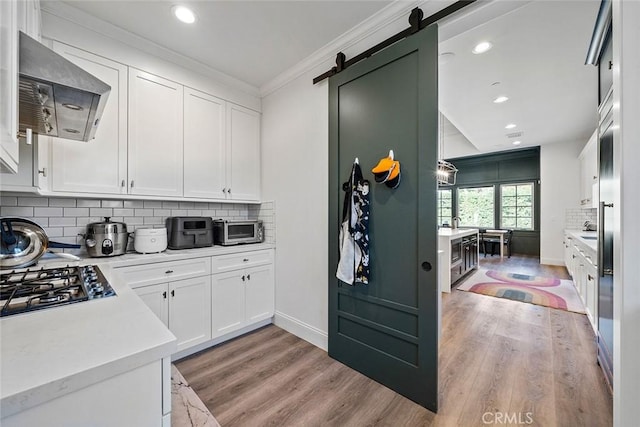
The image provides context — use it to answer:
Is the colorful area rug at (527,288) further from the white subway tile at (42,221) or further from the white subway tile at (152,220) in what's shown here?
the white subway tile at (42,221)

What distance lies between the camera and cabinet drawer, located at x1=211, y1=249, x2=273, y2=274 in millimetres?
2379

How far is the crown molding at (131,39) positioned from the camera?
1831 millimetres

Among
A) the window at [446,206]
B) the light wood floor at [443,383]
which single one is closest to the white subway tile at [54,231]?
the light wood floor at [443,383]

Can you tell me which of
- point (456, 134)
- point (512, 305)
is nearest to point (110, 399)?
point (512, 305)

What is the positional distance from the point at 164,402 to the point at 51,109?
146cm

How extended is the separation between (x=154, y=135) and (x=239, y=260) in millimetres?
1344

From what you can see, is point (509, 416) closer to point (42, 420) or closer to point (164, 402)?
point (164, 402)

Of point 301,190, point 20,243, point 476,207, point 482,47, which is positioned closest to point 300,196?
point 301,190

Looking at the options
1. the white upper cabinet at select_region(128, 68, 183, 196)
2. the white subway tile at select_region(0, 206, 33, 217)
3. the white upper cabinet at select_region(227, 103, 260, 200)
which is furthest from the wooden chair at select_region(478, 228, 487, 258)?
the white subway tile at select_region(0, 206, 33, 217)

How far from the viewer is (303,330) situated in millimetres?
2541

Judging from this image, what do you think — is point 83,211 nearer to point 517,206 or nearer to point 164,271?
point 164,271

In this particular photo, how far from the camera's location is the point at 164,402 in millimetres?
727

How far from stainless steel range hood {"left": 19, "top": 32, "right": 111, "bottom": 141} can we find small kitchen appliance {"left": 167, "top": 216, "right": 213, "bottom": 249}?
102 centimetres

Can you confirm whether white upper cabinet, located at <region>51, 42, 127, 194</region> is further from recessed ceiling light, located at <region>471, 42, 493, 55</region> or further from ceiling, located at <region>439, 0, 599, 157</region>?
recessed ceiling light, located at <region>471, 42, 493, 55</region>
